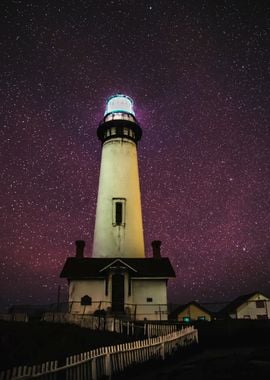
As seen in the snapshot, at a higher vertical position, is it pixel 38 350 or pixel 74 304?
pixel 74 304

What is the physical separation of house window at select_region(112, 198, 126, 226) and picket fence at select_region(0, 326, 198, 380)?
1479cm

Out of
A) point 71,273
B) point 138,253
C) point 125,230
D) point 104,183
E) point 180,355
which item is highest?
point 104,183

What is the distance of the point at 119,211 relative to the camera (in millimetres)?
28531

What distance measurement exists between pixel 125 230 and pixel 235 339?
12373mm

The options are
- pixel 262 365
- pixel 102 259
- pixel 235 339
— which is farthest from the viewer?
pixel 102 259

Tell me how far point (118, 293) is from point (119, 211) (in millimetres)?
7220

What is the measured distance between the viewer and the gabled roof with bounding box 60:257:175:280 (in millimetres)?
24172

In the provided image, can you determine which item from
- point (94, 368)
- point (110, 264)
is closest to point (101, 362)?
point (94, 368)

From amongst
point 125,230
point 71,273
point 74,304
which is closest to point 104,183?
point 125,230

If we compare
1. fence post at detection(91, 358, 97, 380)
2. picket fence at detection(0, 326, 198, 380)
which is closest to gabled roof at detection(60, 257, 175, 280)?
picket fence at detection(0, 326, 198, 380)

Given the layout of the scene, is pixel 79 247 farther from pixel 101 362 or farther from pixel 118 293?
pixel 101 362

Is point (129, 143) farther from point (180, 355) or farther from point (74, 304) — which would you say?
point (180, 355)

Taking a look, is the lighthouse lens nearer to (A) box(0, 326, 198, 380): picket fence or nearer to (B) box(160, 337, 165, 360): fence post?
(A) box(0, 326, 198, 380): picket fence

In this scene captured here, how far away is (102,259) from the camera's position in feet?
86.7
